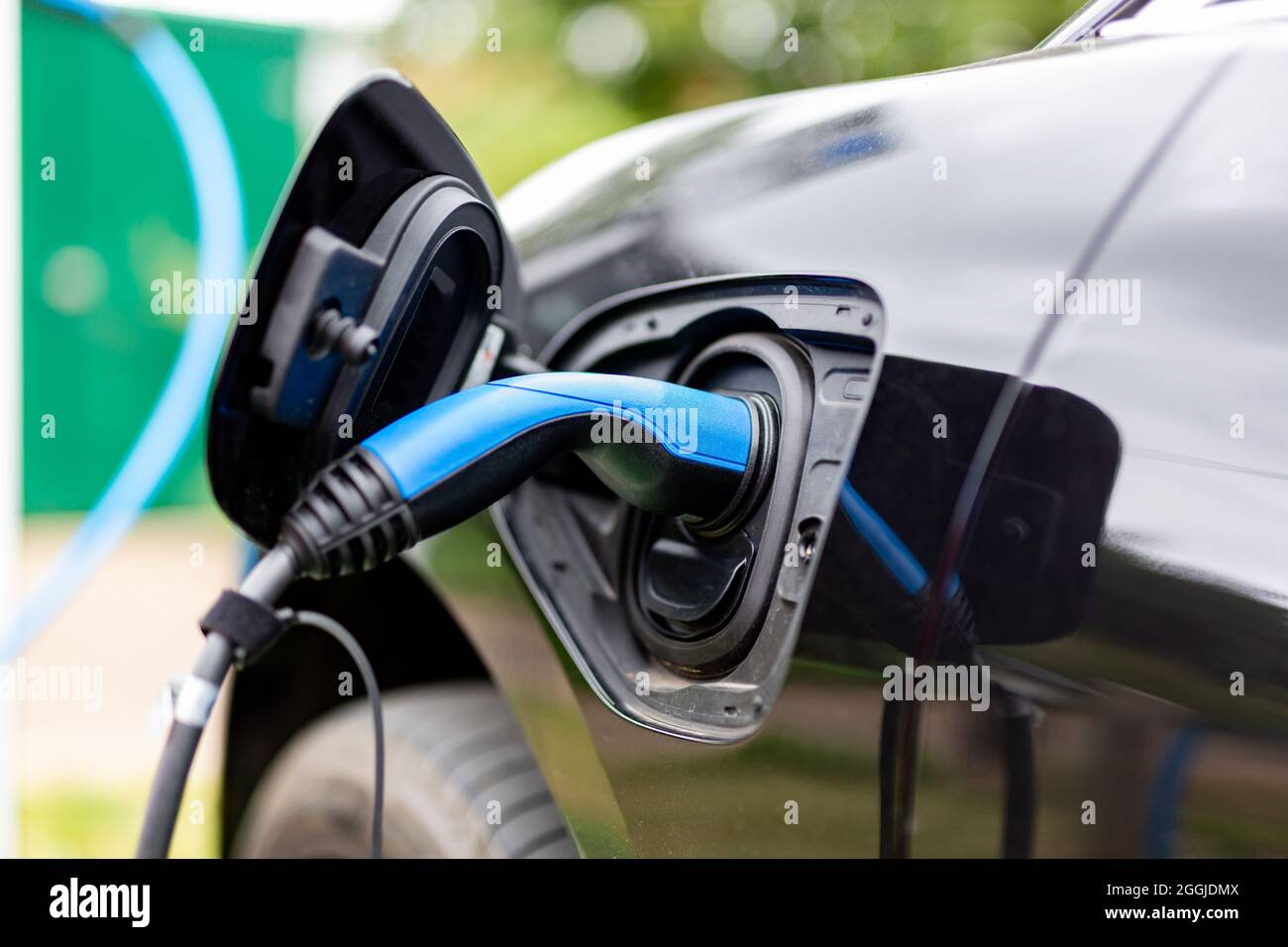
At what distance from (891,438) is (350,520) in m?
0.47

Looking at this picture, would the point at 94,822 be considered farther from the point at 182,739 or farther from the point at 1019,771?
the point at 1019,771

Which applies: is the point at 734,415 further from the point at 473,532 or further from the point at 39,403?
the point at 39,403

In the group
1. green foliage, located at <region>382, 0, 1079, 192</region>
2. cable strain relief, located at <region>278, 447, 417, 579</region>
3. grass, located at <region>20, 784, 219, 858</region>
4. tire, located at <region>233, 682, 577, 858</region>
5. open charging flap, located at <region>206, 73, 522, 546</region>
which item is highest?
green foliage, located at <region>382, 0, 1079, 192</region>

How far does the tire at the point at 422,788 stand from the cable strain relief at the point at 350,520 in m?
0.55

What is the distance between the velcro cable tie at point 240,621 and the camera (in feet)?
3.32

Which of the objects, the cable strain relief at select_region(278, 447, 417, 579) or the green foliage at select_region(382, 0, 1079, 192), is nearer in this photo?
the cable strain relief at select_region(278, 447, 417, 579)

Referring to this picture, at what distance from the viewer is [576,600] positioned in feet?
4.21

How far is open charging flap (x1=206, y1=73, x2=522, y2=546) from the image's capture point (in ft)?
3.48

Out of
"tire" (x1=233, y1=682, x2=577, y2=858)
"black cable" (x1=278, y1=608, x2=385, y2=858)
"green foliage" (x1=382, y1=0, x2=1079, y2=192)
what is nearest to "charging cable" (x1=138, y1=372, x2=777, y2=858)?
"black cable" (x1=278, y1=608, x2=385, y2=858)

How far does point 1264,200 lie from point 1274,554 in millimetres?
264

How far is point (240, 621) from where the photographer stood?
101cm

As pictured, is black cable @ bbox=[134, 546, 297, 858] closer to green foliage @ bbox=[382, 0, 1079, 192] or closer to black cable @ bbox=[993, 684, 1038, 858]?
black cable @ bbox=[993, 684, 1038, 858]

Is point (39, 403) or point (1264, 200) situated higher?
point (39, 403)
